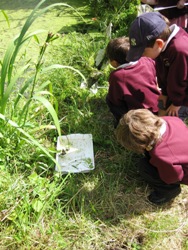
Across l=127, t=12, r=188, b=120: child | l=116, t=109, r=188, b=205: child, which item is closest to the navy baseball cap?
l=127, t=12, r=188, b=120: child

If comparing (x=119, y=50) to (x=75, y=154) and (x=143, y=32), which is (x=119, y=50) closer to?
(x=143, y=32)

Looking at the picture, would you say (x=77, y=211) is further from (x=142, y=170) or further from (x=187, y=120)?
(x=187, y=120)

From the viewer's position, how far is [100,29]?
3.62 m

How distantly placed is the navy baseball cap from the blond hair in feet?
1.61

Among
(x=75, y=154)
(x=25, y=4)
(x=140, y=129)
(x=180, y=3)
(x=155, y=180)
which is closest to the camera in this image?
(x=140, y=129)

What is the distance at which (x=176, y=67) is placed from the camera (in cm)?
209

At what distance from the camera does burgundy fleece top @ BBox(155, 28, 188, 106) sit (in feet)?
6.68

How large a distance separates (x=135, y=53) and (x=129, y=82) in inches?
8.1

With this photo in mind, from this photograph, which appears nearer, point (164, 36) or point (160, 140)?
point (160, 140)

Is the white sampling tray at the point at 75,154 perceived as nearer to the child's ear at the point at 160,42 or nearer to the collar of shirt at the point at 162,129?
the collar of shirt at the point at 162,129

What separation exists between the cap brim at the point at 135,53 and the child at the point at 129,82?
0.10 metres

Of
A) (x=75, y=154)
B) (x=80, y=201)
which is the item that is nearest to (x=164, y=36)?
(x=75, y=154)

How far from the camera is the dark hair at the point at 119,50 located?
219 cm

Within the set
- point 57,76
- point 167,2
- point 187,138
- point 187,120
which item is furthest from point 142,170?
point 167,2
